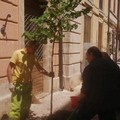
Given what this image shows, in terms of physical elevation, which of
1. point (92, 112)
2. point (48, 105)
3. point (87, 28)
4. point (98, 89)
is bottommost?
point (48, 105)

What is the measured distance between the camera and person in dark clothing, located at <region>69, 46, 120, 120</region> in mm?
5242

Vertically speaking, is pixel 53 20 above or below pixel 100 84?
above

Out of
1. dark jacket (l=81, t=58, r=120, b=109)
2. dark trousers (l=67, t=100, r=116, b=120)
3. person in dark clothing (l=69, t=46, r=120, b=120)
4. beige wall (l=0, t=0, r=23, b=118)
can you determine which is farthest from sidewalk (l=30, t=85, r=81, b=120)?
dark jacket (l=81, t=58, r=120, b=109)

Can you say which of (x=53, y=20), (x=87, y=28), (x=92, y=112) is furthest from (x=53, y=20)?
(x=87, y=28)

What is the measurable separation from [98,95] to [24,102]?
148cm

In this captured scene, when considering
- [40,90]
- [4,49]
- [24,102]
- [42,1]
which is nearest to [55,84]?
[40,90]

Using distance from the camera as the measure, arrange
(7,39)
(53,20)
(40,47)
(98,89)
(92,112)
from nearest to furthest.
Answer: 1. (98,89)
2. (92,112)
3. (53,20)
4. (7,39)
5. (40,47)

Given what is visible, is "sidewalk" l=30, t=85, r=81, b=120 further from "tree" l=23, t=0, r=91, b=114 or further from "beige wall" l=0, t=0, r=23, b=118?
"tree" l=23, t=0, r=91, b=114

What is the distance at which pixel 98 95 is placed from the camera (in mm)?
5262

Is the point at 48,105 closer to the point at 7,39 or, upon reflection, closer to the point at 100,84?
the point at 7,39

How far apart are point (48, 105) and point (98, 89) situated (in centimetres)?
431

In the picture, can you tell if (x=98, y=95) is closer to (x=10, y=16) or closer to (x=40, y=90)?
(x=10, y=16)

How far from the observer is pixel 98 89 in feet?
17.2

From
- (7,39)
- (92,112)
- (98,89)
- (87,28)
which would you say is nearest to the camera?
(98,89)
